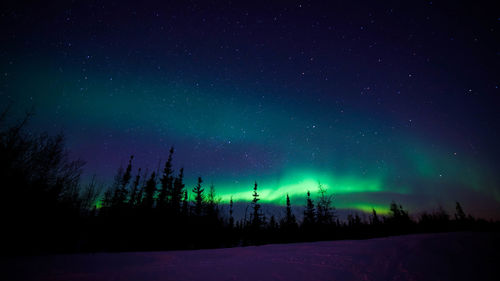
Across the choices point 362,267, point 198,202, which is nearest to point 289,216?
point 198,202

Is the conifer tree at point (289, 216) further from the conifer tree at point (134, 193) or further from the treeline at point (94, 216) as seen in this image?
the conifer tree at point (134, 193)

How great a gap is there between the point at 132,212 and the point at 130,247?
7518 mm

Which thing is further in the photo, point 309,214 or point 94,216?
point 309,214

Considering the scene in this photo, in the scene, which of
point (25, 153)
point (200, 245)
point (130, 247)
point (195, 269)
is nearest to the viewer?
point (195, 269)

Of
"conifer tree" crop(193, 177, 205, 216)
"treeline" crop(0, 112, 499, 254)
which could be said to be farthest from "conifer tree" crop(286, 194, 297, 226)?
"conifer tree" crop(193, 177, 205, 216)

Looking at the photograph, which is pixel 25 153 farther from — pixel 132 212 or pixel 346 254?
pixel 346 254

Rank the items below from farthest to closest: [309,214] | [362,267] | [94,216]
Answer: [309,214] < [94,216] < [362,267]

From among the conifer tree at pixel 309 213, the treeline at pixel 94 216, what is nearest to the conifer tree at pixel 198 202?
the treeline at pixel 94 216

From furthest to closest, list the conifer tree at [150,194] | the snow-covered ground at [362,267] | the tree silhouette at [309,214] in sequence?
the tree silhouette at [309,214]
the conifer tree at [150,194]
the snow-covered ground at [362,267]

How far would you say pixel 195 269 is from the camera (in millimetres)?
5055

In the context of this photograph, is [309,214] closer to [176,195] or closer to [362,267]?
[176,195]

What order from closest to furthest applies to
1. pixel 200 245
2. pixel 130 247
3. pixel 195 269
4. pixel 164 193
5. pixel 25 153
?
pixel 195 269 < pixel 25 153 < pixel 130 247 < pixel 200 245 < pixel 164 193

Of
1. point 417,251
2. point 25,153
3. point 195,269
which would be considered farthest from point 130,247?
point 417,251

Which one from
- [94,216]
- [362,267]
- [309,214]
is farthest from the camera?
[309,214]
